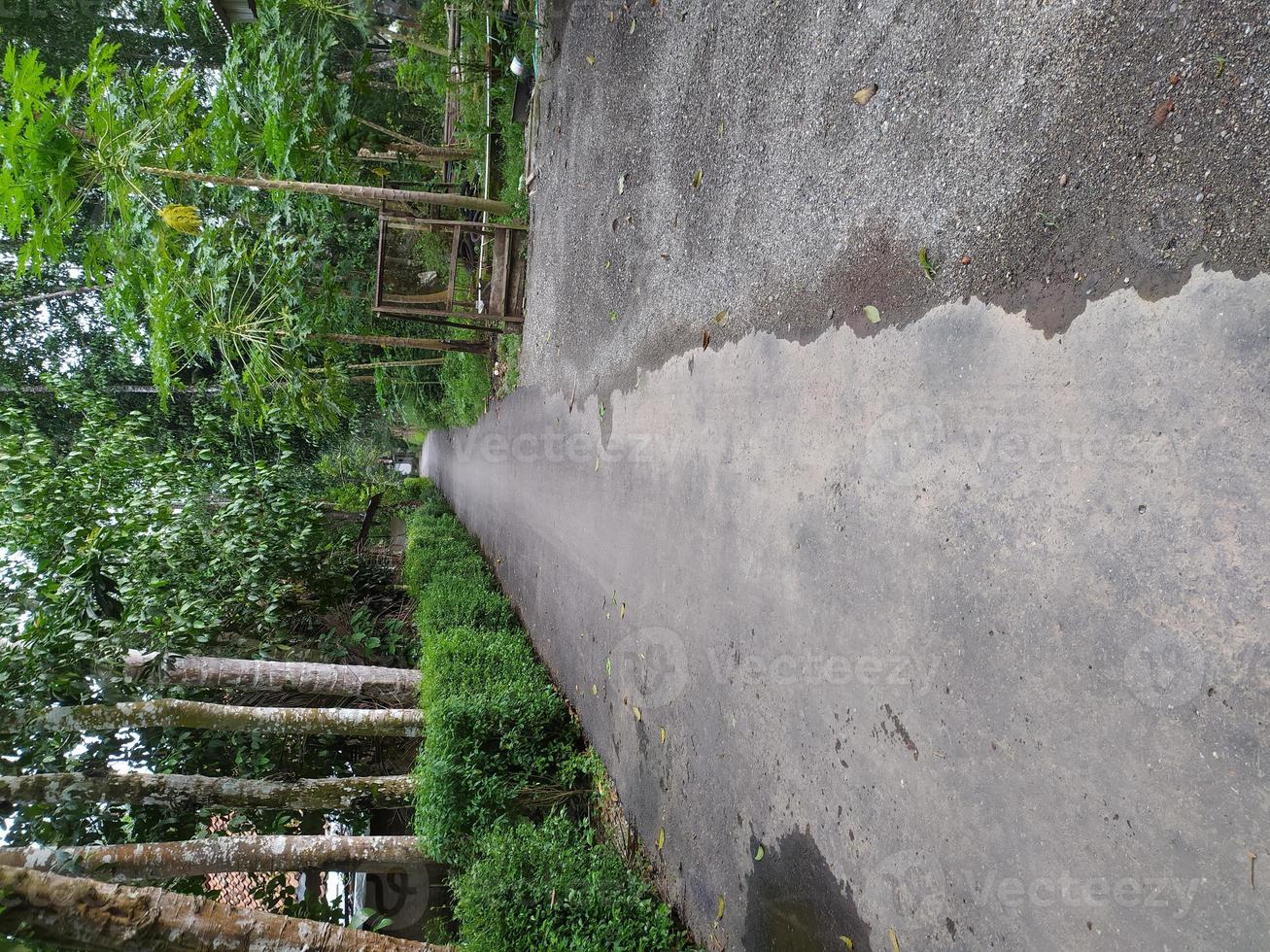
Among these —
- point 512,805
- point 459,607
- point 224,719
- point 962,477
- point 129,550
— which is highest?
point 962,477

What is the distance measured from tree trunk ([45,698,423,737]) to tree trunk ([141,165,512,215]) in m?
3.83

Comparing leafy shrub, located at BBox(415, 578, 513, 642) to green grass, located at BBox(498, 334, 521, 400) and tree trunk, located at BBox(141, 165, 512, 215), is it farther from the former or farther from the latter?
tree trunk, located at BBox(141, 165, 512, 215)

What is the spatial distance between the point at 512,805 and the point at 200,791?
97.4 inches

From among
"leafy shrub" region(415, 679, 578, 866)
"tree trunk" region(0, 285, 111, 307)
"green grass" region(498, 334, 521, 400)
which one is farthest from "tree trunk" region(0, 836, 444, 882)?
"tree trunk" region(0, 285, 111, 307)

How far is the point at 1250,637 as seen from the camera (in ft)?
6.12

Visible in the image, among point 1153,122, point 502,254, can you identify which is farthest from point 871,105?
point 502,254

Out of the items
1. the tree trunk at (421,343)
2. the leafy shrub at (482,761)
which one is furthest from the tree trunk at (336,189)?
the leafy shrub at (482,761)

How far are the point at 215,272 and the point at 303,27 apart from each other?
2566mm

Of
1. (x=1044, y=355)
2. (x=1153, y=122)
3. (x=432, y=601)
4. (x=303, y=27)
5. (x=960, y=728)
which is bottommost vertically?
(x=432, y=601)

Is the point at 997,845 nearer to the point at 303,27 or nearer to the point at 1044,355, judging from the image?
the point at 1044,355

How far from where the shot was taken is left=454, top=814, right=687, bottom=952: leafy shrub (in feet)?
13.3

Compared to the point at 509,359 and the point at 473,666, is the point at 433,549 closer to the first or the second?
the point at 509,359

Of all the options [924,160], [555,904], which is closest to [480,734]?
[555,904]

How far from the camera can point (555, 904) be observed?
4.17 metres
